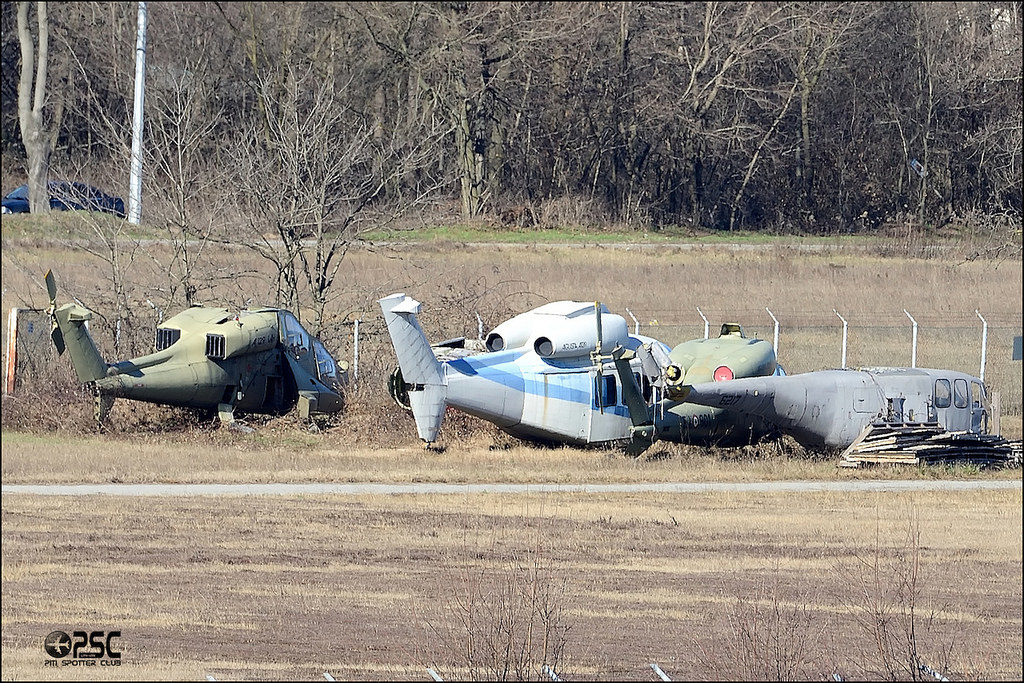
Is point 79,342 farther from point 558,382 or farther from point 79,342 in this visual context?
point 558,382

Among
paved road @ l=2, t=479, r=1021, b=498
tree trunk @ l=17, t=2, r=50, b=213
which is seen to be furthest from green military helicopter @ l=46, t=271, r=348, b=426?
tree trunk @ l=17, t=2, r=50, b=213

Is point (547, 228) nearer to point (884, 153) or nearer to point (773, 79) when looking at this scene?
point (773, 79)

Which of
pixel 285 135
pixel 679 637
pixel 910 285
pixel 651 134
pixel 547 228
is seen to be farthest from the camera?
pixel 651 134

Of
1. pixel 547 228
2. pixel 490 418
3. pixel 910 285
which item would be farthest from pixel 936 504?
pixel 547 228

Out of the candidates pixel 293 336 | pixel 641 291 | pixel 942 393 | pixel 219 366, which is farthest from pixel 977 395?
pixel 641 291

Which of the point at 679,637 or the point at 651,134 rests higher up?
the point at 651,134

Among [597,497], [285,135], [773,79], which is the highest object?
[773,79]

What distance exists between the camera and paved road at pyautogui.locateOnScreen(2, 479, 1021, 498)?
20.6m

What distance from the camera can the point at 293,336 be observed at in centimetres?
2783

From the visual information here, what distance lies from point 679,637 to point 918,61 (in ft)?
164

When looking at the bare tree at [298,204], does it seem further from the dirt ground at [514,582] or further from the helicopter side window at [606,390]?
the dirt ground at [514,582]

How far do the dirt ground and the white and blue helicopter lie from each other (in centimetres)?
297

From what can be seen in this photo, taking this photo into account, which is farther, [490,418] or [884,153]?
[884,153]

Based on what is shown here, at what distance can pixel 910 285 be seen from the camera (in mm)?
47750
